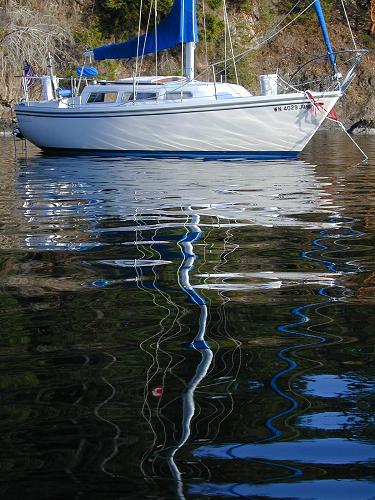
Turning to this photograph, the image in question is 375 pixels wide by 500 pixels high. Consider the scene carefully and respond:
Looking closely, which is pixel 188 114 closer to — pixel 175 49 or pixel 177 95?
pixel 177 95

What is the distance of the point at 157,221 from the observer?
9.78 m

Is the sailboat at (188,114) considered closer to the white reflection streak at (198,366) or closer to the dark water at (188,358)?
the dark water at (188,358)

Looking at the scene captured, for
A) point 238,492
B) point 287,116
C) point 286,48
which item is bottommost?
point 238,492

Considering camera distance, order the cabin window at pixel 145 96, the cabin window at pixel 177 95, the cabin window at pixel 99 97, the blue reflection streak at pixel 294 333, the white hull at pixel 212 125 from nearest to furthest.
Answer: the blue reflection streak at pixel 294 333
the white hull at pixel 212 125
the cabin window at pixel 177 95
the cabin window at pixel 145 96
the cabin window at pixel 99 97

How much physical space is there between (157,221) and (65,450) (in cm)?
674

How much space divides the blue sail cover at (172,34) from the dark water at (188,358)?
1403 cm

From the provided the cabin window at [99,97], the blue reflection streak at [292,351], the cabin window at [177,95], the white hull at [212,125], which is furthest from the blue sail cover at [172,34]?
the blue reflection streak at [292,351]

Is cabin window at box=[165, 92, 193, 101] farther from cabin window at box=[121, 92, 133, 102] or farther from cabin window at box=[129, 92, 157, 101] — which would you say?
cabin window at box=[121, 92, 133, 102]

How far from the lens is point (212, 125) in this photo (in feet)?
70.4

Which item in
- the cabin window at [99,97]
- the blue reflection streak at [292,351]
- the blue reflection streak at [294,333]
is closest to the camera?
the blue reflection streak at [292,351]

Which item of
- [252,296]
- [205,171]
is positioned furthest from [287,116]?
[252,296]

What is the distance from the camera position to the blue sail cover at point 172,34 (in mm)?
22969

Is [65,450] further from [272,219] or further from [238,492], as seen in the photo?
[272,219]

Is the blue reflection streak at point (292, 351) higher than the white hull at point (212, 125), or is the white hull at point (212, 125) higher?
the white hull at point (212, 125)
